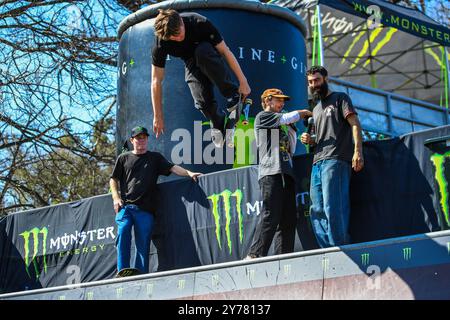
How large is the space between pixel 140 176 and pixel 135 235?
75cm

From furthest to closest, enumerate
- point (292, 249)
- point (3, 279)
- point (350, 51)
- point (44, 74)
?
point (350, 51)
point (44, 74)
point (3, 279)
point (292, 249)

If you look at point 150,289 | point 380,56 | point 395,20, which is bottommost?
point 150,289

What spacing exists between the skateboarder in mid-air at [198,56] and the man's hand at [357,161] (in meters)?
1.41

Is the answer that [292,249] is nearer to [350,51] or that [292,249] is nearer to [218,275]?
[218,275]

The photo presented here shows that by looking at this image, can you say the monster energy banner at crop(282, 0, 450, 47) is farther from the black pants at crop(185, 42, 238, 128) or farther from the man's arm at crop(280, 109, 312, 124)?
the man's arm at crop(280, 109, 312, 124)

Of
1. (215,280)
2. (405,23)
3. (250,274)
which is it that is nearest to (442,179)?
(250,274)

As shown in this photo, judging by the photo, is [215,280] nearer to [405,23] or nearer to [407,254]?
[407,254]

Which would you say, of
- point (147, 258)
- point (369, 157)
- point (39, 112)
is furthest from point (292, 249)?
point (39, 112)

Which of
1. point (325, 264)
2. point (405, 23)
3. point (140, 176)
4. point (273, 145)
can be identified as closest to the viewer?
point (325, 264)

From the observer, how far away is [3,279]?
10414 mm

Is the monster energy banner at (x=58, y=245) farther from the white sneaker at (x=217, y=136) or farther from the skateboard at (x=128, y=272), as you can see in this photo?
the white sneaker at (x=217, y=136)

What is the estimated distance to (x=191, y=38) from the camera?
7320mm
